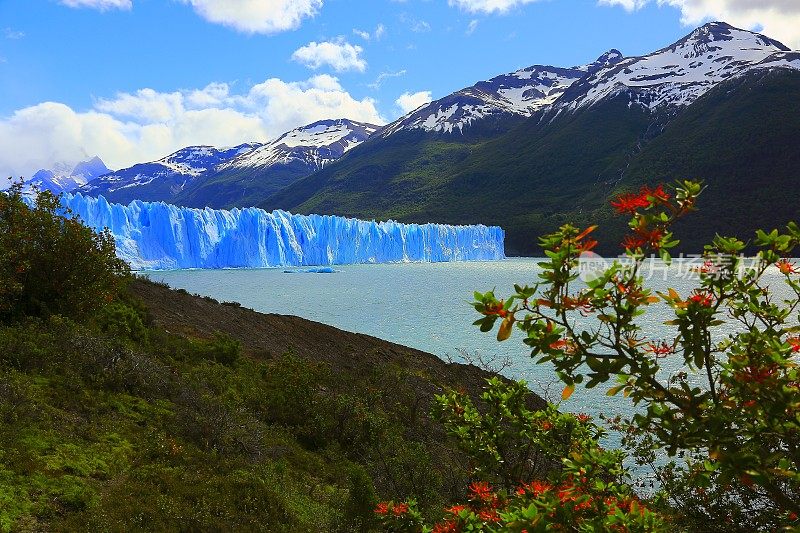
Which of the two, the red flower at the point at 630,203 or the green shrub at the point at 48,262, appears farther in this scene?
the green shrub at the point at 48,262

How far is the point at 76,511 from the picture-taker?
16.0 feet

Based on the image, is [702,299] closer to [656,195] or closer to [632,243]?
[632,243]

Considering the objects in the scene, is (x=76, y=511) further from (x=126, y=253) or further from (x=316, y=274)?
(x=126, y=253)

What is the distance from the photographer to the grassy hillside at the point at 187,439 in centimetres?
514

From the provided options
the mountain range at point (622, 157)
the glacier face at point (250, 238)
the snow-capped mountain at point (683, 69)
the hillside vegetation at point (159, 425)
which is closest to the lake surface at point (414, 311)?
the hillside vegetation at point (159, 425)

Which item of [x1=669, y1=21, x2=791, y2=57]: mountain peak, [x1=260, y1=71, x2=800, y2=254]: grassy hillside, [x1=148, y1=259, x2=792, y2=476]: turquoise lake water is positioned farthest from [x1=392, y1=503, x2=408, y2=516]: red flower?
[x1=669, y1=21, x2=791, y2=57]: mountain peak

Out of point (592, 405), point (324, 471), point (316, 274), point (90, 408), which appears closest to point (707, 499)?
point (324, 471)

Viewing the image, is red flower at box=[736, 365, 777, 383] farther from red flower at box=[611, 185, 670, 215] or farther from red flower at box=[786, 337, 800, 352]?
red flower at box=[611, 185, 670, 215]

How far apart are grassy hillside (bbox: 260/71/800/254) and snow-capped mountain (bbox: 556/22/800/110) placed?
31.7ft

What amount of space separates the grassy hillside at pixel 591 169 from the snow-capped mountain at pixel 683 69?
9.67 m

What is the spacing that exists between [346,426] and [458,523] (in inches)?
297

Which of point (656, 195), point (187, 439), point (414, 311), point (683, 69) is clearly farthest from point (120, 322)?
point (683, 69)

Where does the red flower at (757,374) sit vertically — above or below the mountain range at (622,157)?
below

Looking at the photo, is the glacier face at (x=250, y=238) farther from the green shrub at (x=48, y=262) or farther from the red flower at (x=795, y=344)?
the red flower at (x=795, y=344)
